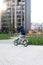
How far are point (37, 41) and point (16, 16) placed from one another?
11902mm

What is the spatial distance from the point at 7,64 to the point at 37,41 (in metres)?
5.46

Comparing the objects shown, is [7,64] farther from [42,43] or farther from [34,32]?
[34,32]

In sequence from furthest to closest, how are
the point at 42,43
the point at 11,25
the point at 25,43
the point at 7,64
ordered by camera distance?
the point at 11,25 < the point at 42,43 < the point at 25,43 < the point at 7,64

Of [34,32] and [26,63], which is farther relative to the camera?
[34,32]

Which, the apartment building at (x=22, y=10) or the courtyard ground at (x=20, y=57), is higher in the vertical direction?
the apartment building at (x=22, y=10)

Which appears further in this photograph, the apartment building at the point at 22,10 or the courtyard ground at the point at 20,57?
the apartment building at the point at 22,10

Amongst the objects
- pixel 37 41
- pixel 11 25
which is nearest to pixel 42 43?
pixel 37 41

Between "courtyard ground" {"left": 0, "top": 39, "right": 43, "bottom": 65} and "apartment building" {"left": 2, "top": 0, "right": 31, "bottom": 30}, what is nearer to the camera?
"courtyard ground" {"left": 0, "top": 39, "right": 43, "bottom": 65}

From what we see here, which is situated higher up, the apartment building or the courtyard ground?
the apartment building

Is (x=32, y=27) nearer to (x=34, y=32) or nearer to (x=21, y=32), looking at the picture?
(x=34, y=32)

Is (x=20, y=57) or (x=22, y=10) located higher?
(x=22, y=10)

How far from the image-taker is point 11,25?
2286cm

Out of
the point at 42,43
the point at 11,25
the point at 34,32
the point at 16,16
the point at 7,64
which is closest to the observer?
the point at 7,64

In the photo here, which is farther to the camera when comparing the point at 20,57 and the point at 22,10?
the point at 22,10
